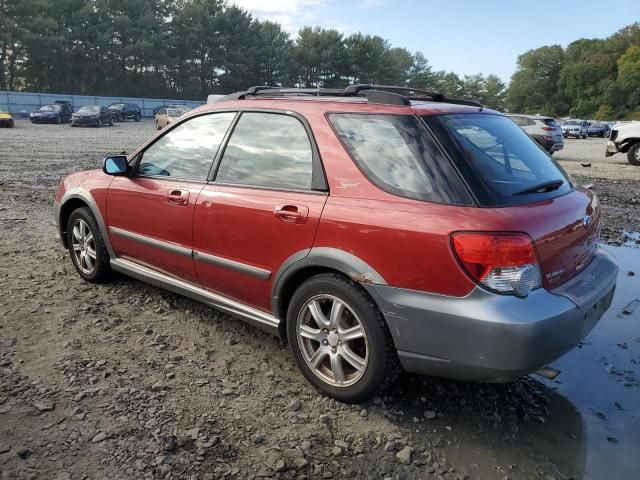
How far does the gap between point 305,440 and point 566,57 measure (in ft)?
382

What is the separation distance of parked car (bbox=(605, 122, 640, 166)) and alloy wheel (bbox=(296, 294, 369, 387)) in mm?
17131

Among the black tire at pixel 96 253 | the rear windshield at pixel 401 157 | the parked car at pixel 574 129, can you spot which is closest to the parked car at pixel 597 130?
the parked car at pixel 574 129

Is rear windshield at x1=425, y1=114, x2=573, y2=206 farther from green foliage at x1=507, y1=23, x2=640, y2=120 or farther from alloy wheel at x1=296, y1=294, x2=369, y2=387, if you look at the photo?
green foliage at x1=507, y1=23, x2=640, y2=120

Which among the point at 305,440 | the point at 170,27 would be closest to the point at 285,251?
the point at 305,440

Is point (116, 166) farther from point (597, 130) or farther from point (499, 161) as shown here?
point (597, 130)

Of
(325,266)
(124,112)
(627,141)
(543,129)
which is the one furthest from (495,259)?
(124,112)

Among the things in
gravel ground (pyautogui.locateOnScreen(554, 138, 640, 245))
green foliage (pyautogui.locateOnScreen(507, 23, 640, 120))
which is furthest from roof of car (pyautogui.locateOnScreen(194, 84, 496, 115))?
green foliage (pyautogui.locateOnScreen(507, 23, 640, 120))

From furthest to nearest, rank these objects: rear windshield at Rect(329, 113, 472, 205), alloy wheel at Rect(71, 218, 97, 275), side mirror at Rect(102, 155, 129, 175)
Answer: alloy wheel at Rect(71, 218, 97, 275), side mirror at Rect(102, 155, 129, 175), rear windshield at Rect(329, 113, 472, 205)

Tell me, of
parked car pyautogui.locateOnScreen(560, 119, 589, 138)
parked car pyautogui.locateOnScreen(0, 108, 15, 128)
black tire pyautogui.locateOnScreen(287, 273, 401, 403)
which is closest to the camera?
black tire pyautogui.locateOnScreen(287, 273, 401, 403)

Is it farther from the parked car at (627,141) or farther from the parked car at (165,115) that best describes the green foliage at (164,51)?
the parked car at (627,141)

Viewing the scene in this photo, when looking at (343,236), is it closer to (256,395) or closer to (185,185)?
(256,395)

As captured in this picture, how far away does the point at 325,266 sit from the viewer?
2.87 m

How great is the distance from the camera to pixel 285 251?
10.0 feet

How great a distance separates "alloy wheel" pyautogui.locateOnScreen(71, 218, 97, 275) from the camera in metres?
4.63
